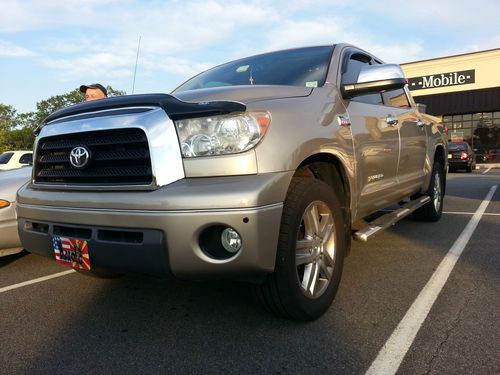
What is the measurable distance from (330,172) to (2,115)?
70883 millimetres

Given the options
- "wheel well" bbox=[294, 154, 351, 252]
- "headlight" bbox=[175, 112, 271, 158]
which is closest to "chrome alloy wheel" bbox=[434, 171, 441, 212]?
"wheel well" bbox=[294, 154, 351, 252]

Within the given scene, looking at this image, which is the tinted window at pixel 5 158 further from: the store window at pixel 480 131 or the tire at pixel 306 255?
the store window at pixel 480 131

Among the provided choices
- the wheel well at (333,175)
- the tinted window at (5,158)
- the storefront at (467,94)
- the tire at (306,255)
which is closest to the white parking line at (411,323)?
the tire at (306,255)

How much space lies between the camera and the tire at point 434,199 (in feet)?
19.2

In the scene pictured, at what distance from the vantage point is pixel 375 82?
329cm

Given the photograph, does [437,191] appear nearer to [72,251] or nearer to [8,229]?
[72,251]

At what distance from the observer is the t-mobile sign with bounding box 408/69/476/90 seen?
27.8 m

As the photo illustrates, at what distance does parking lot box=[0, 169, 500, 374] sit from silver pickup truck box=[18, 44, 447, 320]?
0.27 meters

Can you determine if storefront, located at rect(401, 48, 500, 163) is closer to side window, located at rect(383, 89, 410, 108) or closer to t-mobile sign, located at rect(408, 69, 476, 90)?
t-mobile sign, located at rect(408, 69, 476, 90)

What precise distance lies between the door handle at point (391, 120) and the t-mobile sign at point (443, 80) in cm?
2641

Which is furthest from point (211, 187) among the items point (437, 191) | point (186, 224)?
point (437, 191)

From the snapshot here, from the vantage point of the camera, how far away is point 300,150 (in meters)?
2.66

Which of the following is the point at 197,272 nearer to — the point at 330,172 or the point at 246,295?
the point at 246,295

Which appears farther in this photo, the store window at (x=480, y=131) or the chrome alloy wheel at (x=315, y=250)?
the store window at (x=480, y=131)
